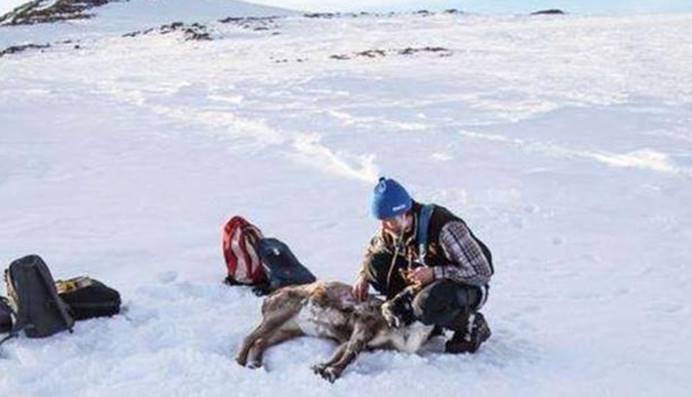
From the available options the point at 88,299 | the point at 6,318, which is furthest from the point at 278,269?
the point at 6,318

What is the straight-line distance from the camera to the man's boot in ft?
18.5

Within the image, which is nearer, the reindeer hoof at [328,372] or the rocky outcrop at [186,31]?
the reindeer hoof at [328,372]

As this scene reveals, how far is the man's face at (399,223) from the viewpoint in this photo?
539 centimetres

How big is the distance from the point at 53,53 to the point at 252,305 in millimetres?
28278

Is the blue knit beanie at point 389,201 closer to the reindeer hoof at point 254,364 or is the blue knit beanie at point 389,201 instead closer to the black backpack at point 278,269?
the reindeer hoof at point 254,364

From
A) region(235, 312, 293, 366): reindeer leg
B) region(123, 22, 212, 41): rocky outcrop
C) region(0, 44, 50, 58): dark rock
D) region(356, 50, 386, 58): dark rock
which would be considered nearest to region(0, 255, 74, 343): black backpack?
region(235, 312, 293, 366): reindeer leg

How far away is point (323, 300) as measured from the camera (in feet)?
19.3

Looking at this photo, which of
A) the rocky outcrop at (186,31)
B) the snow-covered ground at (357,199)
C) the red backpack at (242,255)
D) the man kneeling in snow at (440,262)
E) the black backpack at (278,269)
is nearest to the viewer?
the man kneeling in snow at (440,262)

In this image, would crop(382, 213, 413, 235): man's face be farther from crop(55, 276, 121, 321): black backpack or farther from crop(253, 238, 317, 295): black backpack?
crop(55, 276, 121, 321): black backpack

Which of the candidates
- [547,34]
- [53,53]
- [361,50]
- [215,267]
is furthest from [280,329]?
[53,53]

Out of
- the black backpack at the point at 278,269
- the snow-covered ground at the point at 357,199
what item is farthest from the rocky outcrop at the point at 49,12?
the black backpack at the point at 278,269

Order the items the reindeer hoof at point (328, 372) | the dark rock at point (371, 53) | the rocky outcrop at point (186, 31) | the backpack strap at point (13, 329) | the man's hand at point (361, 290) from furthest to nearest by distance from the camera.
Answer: the rocky outcrop at point (186, 31) → the dark rock at point (371, 53) → the man's hand at point (361, 290) → the backpack strap at point (13, 329) → the reindeer hoof at point (328, 372)

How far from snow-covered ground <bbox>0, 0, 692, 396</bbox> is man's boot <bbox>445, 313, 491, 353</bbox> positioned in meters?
0.10

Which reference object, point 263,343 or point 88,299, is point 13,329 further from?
point 263,343
